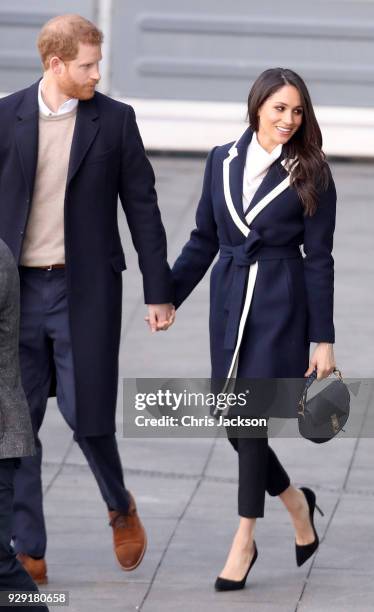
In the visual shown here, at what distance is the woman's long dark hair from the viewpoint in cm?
512

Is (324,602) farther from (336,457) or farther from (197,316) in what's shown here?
(197,316)

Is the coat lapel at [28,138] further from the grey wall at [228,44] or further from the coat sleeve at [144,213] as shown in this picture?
the grey wall at [228,44]

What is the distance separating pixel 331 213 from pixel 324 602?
128 cm

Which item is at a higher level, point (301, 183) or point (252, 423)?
point (301, 183)

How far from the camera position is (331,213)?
17.0 ft

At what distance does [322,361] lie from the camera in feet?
17.0

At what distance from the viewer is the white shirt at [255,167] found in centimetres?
522

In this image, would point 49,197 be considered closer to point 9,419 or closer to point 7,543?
point 9,419

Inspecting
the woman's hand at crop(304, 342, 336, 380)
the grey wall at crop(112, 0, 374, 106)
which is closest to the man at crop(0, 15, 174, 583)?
the woman's hand at crop(304, 342, 336, 380)

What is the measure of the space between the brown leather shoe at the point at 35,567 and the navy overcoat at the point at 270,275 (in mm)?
901

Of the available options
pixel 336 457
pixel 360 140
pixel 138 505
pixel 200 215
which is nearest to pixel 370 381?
pixel 336 457

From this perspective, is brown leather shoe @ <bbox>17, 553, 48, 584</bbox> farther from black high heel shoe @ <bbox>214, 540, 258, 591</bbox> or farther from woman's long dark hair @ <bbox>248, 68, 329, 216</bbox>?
woman's long dark hair @ <bbox>248, 68, 329, 216</bbox>

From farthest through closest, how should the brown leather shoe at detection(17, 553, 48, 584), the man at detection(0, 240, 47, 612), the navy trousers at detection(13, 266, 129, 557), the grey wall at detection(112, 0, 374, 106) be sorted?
the grey wall at detection(112, 0, 374, 106) < the brown leather shoe at detection(17, 553, 48, 584) < the navy trousers at detection(13, 266, 129, 557) < the man at detection(0, 240, 47, 612)

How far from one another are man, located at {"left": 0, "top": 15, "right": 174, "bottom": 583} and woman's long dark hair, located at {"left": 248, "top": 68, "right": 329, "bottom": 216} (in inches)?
18.5
